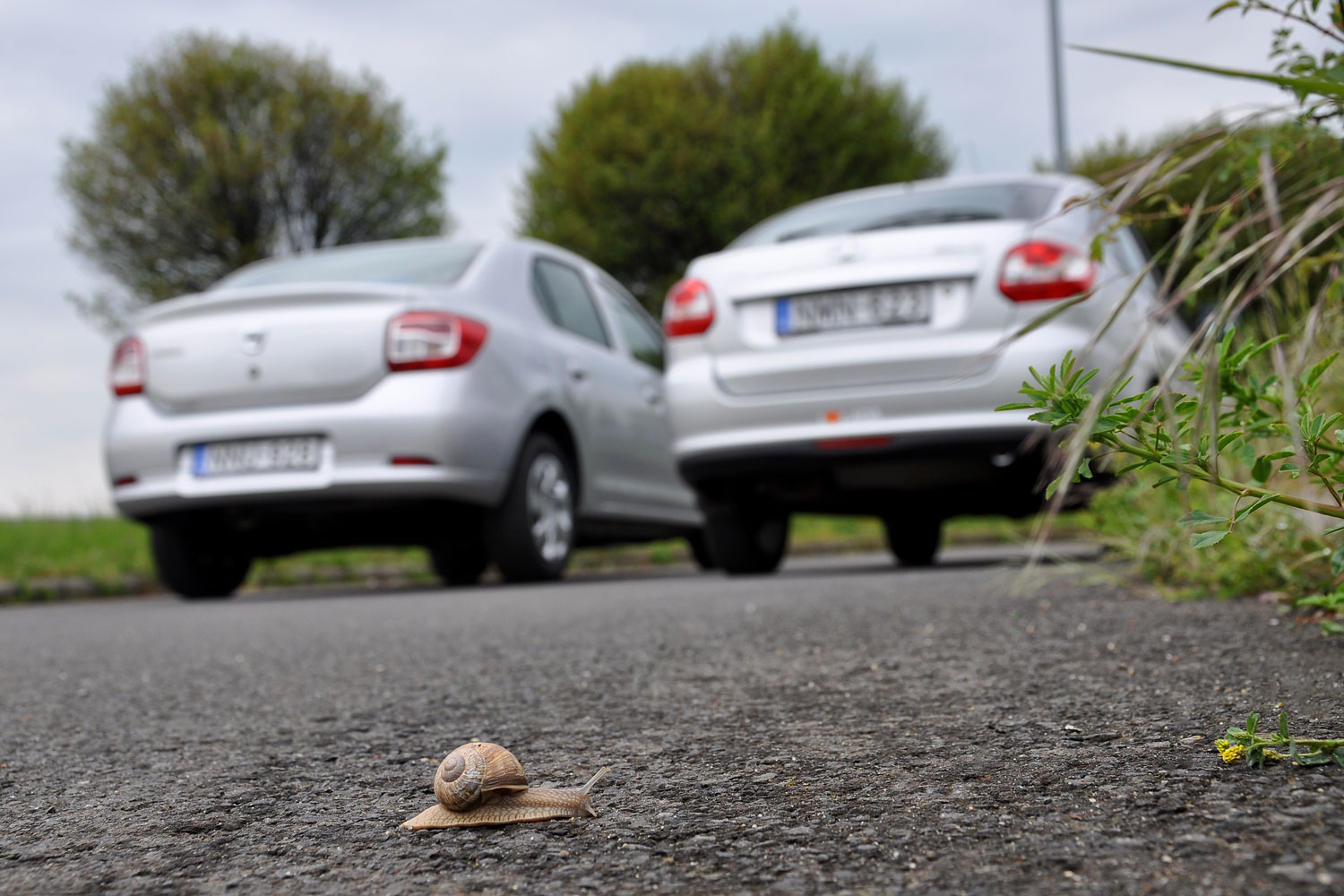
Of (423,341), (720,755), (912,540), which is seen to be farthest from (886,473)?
(720,755)

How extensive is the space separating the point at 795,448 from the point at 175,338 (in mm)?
2879

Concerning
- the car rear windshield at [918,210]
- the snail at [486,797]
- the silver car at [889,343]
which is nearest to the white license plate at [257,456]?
the silver car at [889,343]

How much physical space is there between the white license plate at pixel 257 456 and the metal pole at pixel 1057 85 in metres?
12.5

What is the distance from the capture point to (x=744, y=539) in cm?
605

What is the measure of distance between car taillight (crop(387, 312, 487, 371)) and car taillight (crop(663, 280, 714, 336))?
95 centimetres

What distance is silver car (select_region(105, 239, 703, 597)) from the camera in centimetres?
570

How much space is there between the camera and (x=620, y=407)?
23.4ft

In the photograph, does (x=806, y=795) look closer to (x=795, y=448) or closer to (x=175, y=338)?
(x=795, y=448)

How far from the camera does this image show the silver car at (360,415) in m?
5.70

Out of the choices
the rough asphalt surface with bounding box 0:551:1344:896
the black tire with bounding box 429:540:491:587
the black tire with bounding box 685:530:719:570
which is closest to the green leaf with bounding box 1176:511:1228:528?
the rough asphalt surface with bounding box 0:551:1344:896

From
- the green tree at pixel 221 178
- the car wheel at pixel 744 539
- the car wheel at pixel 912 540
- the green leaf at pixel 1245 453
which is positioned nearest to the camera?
the green leaf at pixel 1245 453

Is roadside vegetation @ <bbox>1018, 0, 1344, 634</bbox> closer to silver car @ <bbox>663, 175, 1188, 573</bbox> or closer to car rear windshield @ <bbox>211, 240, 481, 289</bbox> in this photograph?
silver car @ <bbox>663, 175, 1188, 573</bbox>

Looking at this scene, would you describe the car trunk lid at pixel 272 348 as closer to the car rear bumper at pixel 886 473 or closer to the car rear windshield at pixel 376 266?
the car rear windshield at pixel 376 266

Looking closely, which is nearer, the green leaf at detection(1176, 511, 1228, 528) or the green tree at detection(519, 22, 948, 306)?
the green leaf at detection(1176, 511, 1228, 528)
